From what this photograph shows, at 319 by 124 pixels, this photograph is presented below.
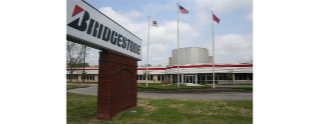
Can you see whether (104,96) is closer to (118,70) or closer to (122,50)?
(118,70)

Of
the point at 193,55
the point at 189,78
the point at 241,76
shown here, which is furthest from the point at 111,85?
the point at 193,55

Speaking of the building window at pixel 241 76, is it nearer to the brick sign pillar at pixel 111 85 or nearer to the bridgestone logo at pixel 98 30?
the bridgestone logo at pixel 98 30

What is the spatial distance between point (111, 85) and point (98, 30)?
8.25ft

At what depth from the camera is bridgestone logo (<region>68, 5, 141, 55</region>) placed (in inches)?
210

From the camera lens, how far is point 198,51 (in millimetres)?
46844

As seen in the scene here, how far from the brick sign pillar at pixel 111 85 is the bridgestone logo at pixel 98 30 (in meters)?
0.64

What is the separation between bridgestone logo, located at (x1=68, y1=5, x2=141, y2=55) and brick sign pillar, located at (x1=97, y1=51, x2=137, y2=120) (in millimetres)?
642

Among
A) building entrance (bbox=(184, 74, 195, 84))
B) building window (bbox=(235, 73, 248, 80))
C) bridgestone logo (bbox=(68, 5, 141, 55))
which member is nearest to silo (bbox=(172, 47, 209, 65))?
building entrance (bbox=(184, 74, 195, 84))

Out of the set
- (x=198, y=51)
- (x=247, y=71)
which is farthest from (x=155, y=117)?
(x=198, y=51)

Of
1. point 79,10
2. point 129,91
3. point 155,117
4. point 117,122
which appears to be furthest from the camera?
point 129,91

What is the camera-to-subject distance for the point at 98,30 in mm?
6461

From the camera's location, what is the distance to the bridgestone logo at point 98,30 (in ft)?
17.5
